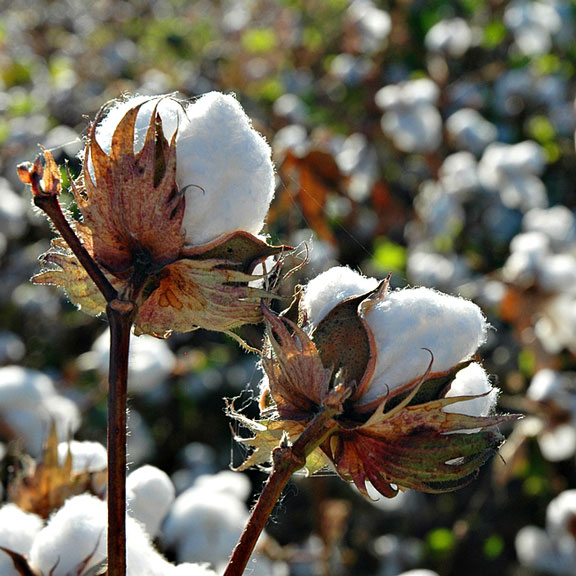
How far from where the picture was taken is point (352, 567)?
2551 mm

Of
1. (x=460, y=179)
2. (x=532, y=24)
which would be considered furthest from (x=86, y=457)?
(x=532, y=24)

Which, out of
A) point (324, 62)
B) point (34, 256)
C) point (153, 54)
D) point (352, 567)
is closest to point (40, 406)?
point (34, 256)

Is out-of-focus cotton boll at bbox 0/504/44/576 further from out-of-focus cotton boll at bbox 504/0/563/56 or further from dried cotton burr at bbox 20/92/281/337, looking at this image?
out-of-focus cotton boll at bbox 504/0/563/56

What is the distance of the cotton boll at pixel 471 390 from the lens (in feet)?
2.18

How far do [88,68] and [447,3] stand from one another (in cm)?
189

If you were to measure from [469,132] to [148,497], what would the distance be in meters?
2.78

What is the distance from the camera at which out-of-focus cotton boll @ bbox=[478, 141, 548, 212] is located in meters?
3.09

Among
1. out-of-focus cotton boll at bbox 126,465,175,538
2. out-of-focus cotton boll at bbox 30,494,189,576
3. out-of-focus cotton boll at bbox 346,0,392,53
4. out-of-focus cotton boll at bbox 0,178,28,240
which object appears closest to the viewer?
out-of-focus cotton boll at bbox 30,494,189,576

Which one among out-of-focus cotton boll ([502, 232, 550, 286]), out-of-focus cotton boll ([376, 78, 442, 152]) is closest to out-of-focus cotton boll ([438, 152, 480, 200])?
out-of-focus cotton boll ([376, 78, 442, 152])

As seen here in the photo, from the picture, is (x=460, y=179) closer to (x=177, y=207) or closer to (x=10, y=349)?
(x=10, y=349)

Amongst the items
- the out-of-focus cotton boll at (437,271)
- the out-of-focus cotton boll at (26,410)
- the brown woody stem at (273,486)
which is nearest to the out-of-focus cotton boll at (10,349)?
the out-of-focus cotton boll at (26,410)

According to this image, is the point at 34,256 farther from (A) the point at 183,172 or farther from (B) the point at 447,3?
(B) the point at 447,3

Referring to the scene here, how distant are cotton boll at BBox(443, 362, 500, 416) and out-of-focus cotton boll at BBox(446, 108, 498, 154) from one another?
9.42ft

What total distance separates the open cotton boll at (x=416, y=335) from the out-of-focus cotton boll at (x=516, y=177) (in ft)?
8.25
